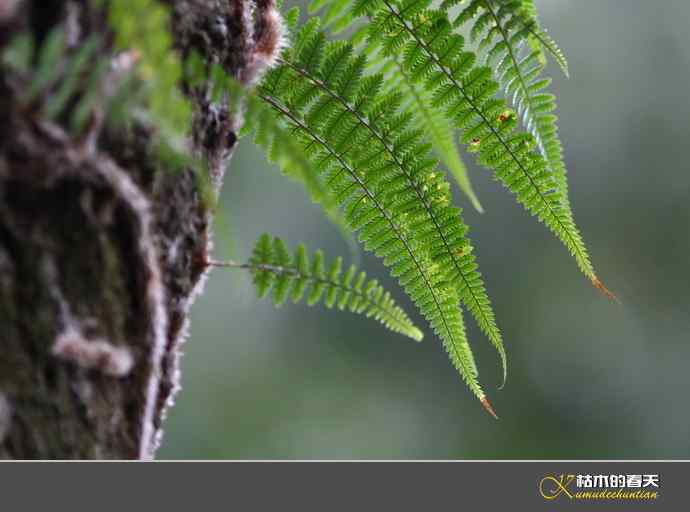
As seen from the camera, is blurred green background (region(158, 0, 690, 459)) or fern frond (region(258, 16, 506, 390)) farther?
blurred green background (region(158, 0, 690, 459))

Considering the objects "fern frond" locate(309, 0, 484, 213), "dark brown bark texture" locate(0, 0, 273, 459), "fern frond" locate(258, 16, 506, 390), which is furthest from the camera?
"fern frond" locate(258, 16, 506, 390)

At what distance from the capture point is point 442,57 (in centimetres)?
85

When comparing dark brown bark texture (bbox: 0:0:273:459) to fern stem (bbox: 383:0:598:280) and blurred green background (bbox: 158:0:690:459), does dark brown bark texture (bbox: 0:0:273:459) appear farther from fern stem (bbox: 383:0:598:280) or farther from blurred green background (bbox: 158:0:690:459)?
blurred green background (bbox: 158:0:690:459)

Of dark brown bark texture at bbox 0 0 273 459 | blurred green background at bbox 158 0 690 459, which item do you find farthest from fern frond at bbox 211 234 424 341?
blurred green background at bbox 158 0 690 459

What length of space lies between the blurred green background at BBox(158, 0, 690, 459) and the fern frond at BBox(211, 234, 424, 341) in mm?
4611

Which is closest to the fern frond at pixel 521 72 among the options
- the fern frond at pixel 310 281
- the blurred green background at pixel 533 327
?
the fern frond at pixel 310 281

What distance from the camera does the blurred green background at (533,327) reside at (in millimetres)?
5539

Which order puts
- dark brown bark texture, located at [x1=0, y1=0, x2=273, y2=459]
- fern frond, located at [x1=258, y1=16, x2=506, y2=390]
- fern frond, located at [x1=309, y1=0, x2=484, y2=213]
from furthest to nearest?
fern frond, located at [x1=258, y1=16, x2=506, y2=390]
fern frond, located at [x1=309, y1=0, x2=484, y2=213]
dark brown bark texture, located at [x1=0, y1=0, x2=273, y2=459]

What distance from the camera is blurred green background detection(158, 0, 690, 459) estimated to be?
5.54 m

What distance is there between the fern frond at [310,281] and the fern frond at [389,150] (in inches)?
7.1

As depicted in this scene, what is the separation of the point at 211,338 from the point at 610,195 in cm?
404

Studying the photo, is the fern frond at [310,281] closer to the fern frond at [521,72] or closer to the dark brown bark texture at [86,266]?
the dark brown bark texture at [86,266]

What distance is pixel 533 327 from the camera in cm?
592

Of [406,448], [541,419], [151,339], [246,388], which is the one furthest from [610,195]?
[151,339]
